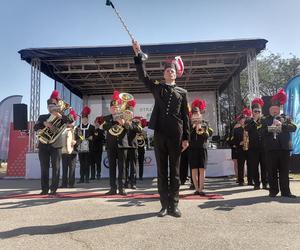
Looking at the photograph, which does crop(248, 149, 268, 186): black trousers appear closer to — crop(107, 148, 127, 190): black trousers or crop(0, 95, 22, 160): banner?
crop(107, 148, 127, 190): black trousers

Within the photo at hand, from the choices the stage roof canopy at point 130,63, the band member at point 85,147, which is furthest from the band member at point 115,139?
the stage roof canopy at point 130,63

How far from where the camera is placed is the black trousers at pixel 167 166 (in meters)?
4.83

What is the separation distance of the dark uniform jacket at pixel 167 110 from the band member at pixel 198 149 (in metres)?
2.17

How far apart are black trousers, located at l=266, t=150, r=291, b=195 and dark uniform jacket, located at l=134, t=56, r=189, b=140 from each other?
2678 mm

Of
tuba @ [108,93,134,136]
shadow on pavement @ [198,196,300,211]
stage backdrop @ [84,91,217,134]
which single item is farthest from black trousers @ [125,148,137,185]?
stage backdrop @ [84,91,217,134]

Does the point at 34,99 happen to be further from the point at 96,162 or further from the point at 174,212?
the point at 174,212

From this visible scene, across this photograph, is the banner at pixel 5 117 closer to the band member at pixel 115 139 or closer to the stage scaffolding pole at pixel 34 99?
the stage scaffolding pole at pixel 34 99

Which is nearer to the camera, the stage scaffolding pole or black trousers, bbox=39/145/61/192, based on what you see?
black trousers, bbox=39/145/61/192

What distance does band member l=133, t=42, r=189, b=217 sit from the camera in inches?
190

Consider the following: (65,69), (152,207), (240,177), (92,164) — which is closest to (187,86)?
(65,69)

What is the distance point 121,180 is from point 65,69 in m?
10.3

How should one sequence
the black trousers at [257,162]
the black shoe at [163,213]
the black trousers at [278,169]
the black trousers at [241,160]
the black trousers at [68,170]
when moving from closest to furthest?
1. the black shoe at [163,213]
2. the black trousers at [278,169]
3. the black trousers at [257,162]
4. the black trousers at [68,170]
5. the black trousers at [241,160]

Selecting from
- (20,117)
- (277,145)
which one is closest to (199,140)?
(277,145)

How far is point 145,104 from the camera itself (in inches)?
792
